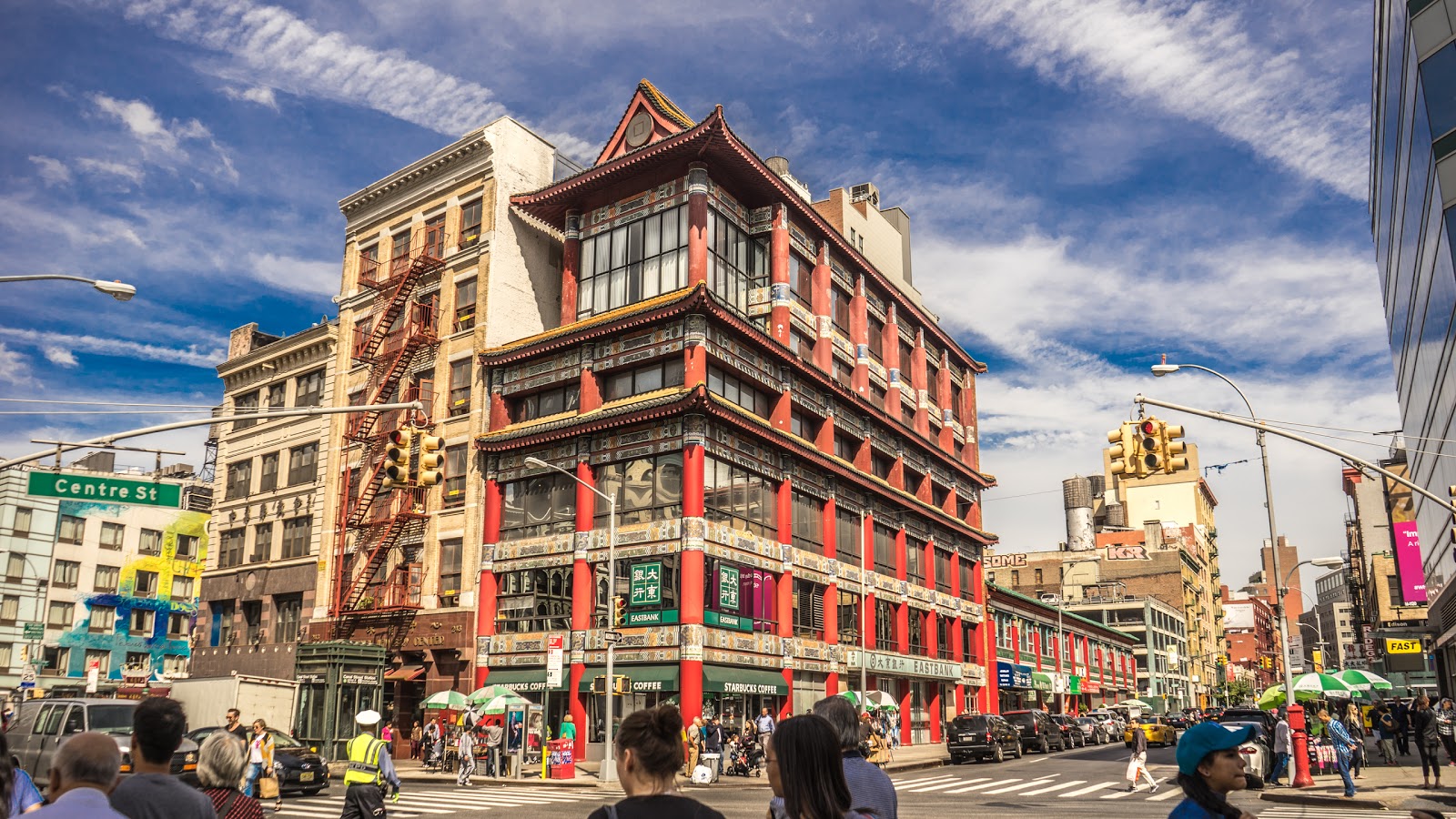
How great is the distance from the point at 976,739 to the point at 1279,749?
50.1ft

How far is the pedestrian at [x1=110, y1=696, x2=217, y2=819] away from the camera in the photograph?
18.9 ft

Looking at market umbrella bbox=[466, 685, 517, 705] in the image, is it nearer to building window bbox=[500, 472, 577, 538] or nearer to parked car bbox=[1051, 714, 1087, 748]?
building window bbox=[500, 472, 577, 538]

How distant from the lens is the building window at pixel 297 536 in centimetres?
5469

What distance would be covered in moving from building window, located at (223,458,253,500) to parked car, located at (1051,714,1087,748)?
143ft

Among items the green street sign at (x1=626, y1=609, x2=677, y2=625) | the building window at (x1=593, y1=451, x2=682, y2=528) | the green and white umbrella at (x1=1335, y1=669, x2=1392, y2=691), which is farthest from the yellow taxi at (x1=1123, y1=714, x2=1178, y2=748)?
the building window at (x1=593, y1=451, x2=682, y2=528)

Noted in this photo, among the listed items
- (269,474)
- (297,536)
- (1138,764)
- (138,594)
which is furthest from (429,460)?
(138,594)

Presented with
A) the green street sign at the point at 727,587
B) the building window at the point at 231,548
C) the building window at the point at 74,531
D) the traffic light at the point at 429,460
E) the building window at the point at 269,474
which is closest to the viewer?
the traffic light at the point at 429,460

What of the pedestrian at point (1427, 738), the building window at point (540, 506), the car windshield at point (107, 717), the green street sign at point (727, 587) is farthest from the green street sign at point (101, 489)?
the pedestrian at point (1427, 738)

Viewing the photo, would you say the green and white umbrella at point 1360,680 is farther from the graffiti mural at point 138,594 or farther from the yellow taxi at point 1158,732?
the graffiti mural at point 138,594

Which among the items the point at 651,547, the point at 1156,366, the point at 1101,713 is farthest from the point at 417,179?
the point at 1101,713

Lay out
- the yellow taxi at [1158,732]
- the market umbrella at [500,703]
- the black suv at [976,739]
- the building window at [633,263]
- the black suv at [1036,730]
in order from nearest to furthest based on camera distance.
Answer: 1. the market umbrella at [500,703]
2. the black suv at [976,739]
3. the building window at [633,263]
4. the black suv at [1036,730]
5. the yellow taxi at [1158,732]

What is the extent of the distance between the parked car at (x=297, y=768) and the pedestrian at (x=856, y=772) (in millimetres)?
24150

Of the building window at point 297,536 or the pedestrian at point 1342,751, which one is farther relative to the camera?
the building window at point 297,536

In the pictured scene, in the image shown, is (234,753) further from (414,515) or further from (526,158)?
(526,158)
